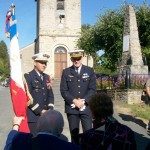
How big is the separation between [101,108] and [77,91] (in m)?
2.49

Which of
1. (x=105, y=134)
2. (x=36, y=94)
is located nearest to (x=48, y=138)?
(x=105, y=134)

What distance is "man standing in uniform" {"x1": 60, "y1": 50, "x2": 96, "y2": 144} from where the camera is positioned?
631cm

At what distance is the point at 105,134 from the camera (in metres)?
3.79

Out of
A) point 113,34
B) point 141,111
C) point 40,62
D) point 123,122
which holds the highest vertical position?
point 113,34

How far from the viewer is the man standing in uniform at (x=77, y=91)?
631 centimetres

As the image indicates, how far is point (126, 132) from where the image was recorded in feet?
12.6

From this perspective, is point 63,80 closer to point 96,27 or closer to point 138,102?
point 138,102

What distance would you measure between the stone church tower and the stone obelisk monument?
26.1m

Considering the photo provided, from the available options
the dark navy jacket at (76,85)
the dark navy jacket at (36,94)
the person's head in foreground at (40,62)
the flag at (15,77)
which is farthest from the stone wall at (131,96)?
the flag at (15,77)

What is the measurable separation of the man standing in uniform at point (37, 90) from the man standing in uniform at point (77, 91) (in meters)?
0.39

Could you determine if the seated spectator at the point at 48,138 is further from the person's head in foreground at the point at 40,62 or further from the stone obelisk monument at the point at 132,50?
the stone obelisk monument at the point at 132,50

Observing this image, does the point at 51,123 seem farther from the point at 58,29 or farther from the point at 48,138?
the point at 58,29

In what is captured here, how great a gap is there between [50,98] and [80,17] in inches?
1604

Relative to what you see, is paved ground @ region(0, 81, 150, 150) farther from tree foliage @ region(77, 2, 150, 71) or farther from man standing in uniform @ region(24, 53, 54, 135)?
tree foliage @ region(77, 2, 150, 71)
